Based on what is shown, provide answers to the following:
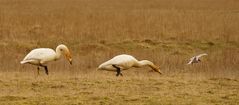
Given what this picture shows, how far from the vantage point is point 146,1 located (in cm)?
4656

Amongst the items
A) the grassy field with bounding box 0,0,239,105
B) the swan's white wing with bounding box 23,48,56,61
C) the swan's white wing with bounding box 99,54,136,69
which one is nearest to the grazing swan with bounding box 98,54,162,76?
the swan's white wing with bounding box 99,54,136,69

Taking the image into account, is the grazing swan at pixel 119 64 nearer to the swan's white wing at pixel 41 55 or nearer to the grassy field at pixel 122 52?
the grassy field at pixel 122 52

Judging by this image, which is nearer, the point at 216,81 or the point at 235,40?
the point at 216,81

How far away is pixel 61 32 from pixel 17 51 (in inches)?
144

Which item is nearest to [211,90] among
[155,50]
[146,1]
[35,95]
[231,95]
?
[231,95]

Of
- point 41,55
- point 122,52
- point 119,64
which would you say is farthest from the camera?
point 122,52

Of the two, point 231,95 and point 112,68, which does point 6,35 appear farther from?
point 231,95

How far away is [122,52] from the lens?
822 inches

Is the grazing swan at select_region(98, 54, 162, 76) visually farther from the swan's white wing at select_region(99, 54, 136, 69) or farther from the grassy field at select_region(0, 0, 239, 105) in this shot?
the grassy field at select_region(0, 0, 239, 105)

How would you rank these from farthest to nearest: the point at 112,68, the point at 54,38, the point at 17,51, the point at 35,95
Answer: the point at 54,38
the point at 17,51
the point at 112,68
the point at 35,95

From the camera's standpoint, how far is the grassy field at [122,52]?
35.1 ft

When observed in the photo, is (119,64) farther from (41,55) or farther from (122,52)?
(122,52)

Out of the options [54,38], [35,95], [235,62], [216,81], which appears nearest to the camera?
[35,95]

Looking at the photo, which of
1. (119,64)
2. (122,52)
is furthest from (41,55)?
(122,52)
